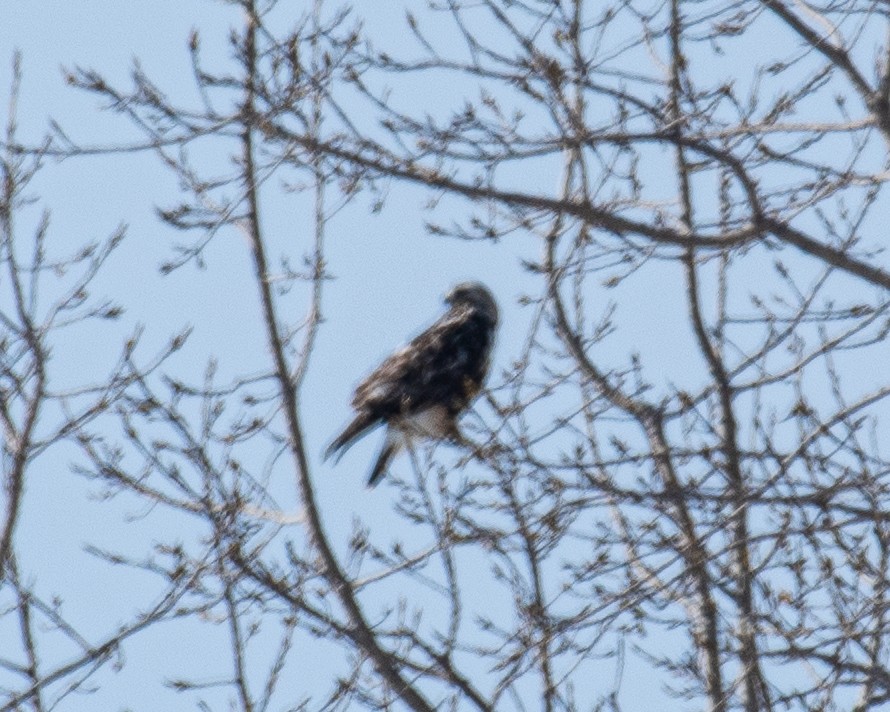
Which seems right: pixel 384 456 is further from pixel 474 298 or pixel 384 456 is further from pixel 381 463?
Answer: pixel 474 298

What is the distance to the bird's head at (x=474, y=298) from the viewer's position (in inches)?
384

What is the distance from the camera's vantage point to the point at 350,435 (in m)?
8.47

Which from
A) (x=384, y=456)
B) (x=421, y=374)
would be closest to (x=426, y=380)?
(x=421, y=374)

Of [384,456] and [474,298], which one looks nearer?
[384,456]

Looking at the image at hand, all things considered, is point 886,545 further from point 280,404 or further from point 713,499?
point 280,404

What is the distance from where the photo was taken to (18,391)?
19.5 feet

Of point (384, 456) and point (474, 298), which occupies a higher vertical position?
point (474, 298)

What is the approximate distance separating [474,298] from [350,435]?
5.26ft

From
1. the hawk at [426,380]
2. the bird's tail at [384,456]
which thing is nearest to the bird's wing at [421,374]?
the hawk at [426,380]

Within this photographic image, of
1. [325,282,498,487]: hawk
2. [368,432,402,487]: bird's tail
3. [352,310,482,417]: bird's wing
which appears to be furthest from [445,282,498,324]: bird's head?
[368,432,402,487]: bird's tail

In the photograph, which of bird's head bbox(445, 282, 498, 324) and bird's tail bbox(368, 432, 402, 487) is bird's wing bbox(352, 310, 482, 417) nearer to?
bird's tail bbox(368, 432, 402, 487)

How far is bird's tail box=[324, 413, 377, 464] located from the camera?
845 centimetres

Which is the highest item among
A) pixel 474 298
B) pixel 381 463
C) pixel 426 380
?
pixel 474 298

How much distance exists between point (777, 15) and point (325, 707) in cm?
260
